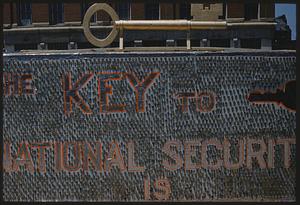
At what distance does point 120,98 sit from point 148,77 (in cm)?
33

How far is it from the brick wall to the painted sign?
54.2ft

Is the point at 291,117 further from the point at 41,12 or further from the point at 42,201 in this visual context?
the point at 41,12

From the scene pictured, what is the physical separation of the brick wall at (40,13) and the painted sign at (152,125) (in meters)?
16.5

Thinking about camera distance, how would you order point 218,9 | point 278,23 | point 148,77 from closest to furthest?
point 148,77, point 218,9, point 278,23

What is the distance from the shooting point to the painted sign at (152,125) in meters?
4.20

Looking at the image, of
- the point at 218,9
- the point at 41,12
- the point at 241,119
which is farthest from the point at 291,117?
the point at 41,12

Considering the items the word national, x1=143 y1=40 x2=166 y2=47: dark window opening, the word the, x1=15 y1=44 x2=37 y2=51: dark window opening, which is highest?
x1=143 y1=40 x2=166 y2=47: dark window opening

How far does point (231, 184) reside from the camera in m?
4.28

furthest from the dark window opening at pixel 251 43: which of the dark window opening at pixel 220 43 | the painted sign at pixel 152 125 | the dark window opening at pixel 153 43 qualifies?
the painted sign at pixel 152 125

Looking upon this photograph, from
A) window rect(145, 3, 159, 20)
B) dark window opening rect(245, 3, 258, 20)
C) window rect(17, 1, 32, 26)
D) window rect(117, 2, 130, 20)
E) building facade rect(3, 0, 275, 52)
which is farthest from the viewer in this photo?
window rect(145, 3, 159, 20)

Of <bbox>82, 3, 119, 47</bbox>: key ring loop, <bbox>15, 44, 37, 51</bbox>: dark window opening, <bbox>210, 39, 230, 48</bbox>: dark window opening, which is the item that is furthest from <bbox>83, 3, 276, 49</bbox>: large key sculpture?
<bbox>15, 44, 37, 51</bbox>: dark window opening

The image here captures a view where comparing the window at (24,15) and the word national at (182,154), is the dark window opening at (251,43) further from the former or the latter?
the word national at (182,154)

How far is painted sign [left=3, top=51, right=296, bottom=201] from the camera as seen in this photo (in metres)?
4.20

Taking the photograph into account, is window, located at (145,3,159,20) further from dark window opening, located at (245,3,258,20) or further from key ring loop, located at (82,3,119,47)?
key ring loop, located at (82,3,119,47)
